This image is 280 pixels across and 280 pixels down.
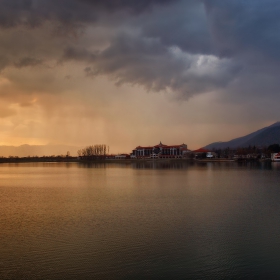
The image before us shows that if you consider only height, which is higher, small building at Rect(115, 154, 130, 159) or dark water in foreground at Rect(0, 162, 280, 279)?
small building at Rect(115, 154, 130, 159)

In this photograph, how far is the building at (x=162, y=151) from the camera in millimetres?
125062

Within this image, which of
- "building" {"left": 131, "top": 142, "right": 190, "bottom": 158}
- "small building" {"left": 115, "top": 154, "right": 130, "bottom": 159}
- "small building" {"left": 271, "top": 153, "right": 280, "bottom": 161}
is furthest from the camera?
"small building" {"left": 115, "top": 154, "right": 130, "bottom": 159}

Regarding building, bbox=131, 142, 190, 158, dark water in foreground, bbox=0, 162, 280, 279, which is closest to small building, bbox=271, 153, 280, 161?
building, bbox=131, 142, 190, 158

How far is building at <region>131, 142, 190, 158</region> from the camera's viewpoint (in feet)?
410

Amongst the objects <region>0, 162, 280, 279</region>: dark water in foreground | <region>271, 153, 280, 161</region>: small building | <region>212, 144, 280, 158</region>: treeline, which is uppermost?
<region>212, 144, 280, 158</region>: treeline

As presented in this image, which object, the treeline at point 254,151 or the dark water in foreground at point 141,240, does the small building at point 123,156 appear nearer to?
the treeline at point 254,151

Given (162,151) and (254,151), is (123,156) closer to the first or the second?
(162,151)

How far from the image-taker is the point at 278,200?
1811 centimetres

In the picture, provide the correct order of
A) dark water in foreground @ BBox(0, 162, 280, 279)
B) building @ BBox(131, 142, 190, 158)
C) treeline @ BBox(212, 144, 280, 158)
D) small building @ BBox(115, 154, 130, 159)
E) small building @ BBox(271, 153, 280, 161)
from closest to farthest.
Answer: dark water in foreground @ BBox(0, 162, 280, 279) → small building @ BBox(271, 153, 280, 161) → treeline @ BBox(212, 144, 280, 158) → building @ BBox(131, 142, 190, 158) → small building @ BBox(115, 154, 130, 159)

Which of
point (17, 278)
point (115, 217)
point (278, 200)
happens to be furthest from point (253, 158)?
point (17, 278)

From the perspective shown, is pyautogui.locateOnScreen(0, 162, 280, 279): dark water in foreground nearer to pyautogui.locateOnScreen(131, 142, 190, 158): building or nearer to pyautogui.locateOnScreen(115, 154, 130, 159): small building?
pyautogui.locateOnScreen(131, 142, 190, 158): building

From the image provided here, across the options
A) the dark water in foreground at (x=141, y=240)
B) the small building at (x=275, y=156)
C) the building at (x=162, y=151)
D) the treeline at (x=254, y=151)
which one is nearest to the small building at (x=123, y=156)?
the building at (x=162, y=151)

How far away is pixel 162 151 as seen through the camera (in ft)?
420

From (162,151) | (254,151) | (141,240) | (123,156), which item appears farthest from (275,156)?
(141,240)
